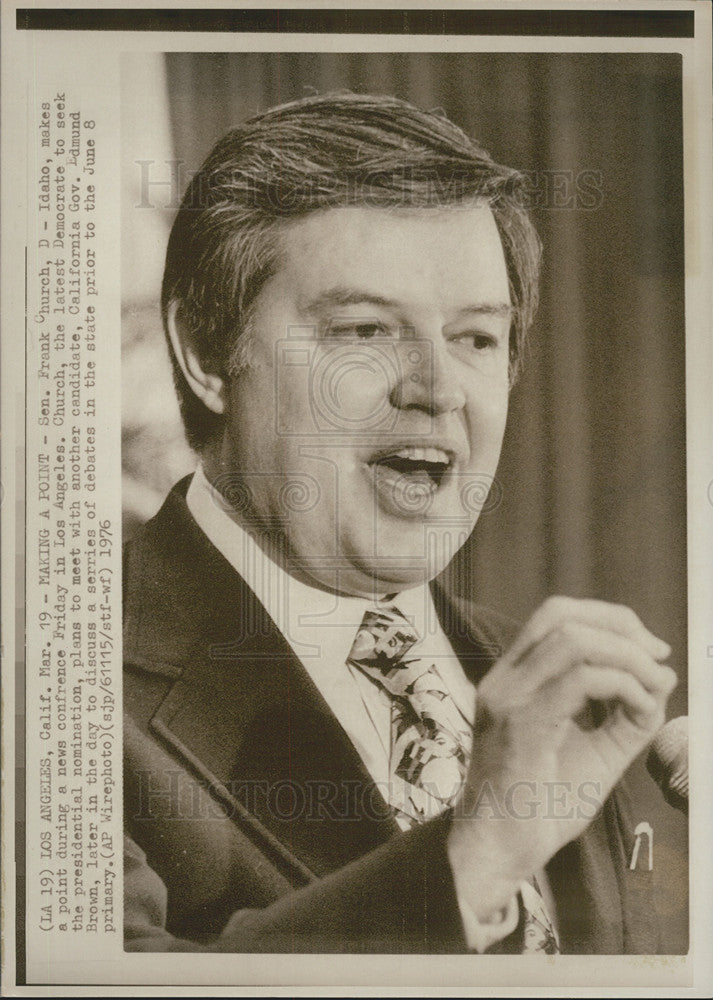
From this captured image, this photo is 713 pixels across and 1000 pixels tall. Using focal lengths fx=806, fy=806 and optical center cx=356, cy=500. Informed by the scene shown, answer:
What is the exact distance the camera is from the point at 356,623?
155 cm

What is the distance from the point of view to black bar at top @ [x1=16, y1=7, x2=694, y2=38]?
1.59 m

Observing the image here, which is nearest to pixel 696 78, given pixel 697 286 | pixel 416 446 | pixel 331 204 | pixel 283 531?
pixel 697 286

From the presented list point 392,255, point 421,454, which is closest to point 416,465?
point 421,454

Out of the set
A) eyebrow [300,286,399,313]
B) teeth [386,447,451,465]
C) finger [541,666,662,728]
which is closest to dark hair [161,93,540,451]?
eyebrow [300,286,399,313]

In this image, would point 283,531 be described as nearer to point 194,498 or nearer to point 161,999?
point 194,498

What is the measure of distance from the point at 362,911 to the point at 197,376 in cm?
107

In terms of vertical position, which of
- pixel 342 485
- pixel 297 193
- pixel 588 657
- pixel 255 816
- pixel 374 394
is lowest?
pixel 255 816

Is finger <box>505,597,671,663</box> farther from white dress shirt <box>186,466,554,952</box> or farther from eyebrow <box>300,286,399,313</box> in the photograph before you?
eyebrow <box>300,286,399,313</box>

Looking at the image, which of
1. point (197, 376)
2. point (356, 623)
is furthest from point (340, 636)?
point (197, 376)

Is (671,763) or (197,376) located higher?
(197,376)

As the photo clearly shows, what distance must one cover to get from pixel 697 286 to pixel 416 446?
2.11 ft

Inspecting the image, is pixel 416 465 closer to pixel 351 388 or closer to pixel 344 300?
pixel 351 388

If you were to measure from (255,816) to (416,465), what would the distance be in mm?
734

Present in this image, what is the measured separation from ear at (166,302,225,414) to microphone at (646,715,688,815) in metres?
1.06
